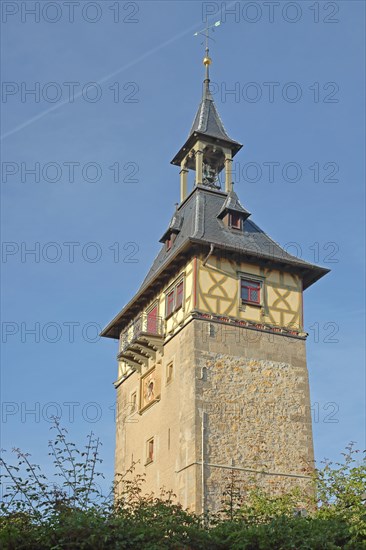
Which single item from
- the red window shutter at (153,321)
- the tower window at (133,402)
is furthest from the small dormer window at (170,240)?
the tower window at (133,402)

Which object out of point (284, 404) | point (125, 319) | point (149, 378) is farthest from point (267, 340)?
point (125, 319)

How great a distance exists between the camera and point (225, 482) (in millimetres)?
24484

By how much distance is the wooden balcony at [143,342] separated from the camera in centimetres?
2838

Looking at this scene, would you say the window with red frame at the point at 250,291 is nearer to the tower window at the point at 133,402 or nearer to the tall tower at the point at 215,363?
the tall tower at the point at 215,363

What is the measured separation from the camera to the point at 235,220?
29.9 m

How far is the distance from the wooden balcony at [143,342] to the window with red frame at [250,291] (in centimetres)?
296

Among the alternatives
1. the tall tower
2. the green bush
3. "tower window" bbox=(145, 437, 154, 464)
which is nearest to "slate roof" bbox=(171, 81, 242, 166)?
the tall tower

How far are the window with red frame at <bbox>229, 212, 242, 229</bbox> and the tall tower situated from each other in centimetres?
4

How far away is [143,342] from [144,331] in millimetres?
410

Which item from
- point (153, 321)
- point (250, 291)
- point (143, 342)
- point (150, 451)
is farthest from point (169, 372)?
point (250, 291)

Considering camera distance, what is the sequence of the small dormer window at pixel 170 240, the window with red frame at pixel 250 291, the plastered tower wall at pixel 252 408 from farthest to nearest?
the small dormer window at pixel 170 240 → the window with red frame at pixel 250 291 → the plastered tower wall at pixel 252 408

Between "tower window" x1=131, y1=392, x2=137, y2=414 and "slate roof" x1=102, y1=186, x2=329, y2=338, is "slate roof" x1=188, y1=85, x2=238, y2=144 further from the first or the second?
"tower window" x1=131, y1=392, x2=137, y2=414

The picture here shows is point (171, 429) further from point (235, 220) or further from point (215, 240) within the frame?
point (235, 220)

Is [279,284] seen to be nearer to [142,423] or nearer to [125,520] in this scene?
[142,423]
